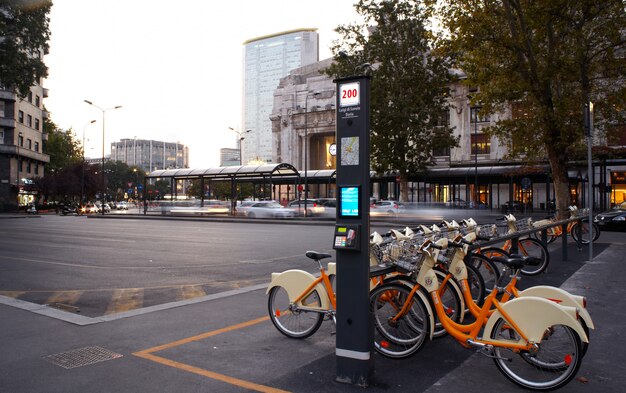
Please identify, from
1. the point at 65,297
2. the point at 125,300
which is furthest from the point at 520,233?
the point at 65,297

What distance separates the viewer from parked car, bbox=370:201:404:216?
36.8m

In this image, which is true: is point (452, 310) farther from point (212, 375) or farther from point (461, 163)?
point (461, 163)

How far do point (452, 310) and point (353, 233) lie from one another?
2.07 m

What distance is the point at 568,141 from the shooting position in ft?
61.7

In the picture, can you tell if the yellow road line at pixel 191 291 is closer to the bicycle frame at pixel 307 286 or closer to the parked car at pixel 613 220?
the bicycle frame at pixel 307 286

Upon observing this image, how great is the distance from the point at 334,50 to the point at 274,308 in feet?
117

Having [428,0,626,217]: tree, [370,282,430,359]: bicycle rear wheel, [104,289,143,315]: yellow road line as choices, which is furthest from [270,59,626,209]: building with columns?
[104,289,143,315]: yellow road line

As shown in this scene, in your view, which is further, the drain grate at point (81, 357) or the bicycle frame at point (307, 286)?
the bicycle frame at point (307, 286)

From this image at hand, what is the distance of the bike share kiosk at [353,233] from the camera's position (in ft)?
14.1

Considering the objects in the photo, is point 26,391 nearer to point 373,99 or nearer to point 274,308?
point 274,308

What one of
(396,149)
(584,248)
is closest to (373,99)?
(396,149)

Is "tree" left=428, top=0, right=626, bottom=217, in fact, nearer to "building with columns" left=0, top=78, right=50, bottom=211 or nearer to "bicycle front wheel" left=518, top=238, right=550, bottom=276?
"bicycle front wheel" left=518, top=238, right=550, bottom=276

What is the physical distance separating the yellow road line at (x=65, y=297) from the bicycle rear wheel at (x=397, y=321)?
514 cm

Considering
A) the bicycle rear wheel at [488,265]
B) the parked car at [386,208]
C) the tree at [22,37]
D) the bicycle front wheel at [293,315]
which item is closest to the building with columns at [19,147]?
the tree at [22,37]
